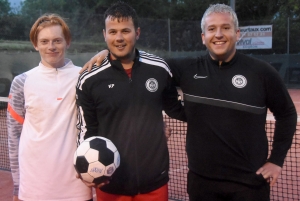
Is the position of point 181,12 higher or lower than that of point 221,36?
higher

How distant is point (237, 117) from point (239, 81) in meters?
0.24

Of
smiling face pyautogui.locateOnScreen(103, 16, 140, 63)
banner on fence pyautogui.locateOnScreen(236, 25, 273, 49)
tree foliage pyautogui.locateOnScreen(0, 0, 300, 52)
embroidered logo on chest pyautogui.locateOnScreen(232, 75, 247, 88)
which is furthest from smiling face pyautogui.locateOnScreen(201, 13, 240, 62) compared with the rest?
banner on fence pyautogui.locateOnScreen(236, 25, 273, 49)

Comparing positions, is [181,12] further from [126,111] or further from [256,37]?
[126,111]

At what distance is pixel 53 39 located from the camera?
8.70ft

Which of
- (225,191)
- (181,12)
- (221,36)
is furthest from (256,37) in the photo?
(225,191)

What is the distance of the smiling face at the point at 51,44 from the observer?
2.65 meters

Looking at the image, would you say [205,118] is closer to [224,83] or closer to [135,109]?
[224,83]

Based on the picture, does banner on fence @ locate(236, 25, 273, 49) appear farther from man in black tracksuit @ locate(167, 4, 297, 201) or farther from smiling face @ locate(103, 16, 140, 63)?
smiling face @ locate(103, 16, 140, 63)

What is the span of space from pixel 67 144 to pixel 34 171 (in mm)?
291

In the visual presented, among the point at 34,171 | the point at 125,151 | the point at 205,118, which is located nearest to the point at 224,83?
the point at 205,118

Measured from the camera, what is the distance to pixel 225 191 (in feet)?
8.73

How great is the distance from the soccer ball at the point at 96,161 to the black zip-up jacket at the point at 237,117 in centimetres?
62

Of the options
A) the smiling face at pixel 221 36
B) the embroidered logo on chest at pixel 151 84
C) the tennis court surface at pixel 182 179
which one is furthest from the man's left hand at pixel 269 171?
the tennis court surface at pixel 182 179

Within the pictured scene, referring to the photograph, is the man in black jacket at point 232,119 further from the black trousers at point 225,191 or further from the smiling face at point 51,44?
the smiling face at point 51,44
